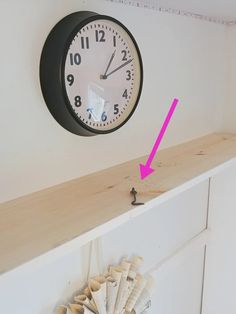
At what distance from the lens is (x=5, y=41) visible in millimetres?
657

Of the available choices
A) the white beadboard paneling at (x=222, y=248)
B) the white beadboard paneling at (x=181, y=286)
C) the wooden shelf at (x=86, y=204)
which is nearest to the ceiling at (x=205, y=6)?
the wooden shelf at (x=86, y=204)

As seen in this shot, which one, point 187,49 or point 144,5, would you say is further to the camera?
point 187,49

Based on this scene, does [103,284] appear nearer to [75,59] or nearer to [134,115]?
[134,115]

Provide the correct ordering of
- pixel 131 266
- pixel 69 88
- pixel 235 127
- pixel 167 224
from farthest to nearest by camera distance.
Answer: pixel 235 127
pixel 167 224
pixel 131 266
pixel 69 88

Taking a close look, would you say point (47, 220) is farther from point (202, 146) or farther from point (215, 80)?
point (215, 80)

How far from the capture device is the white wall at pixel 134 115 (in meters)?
0.68

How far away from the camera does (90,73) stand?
79cm

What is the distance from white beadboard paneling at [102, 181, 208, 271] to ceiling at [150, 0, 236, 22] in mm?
643

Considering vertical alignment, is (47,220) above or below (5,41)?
below

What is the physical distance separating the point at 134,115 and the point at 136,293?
0.55m

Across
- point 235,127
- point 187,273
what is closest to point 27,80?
point 235,127

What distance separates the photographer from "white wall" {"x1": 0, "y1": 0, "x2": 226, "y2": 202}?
684mm

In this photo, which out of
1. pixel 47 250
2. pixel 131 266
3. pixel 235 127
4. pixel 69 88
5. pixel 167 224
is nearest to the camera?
pixel 47 250

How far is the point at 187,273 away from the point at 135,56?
39.2 inches
